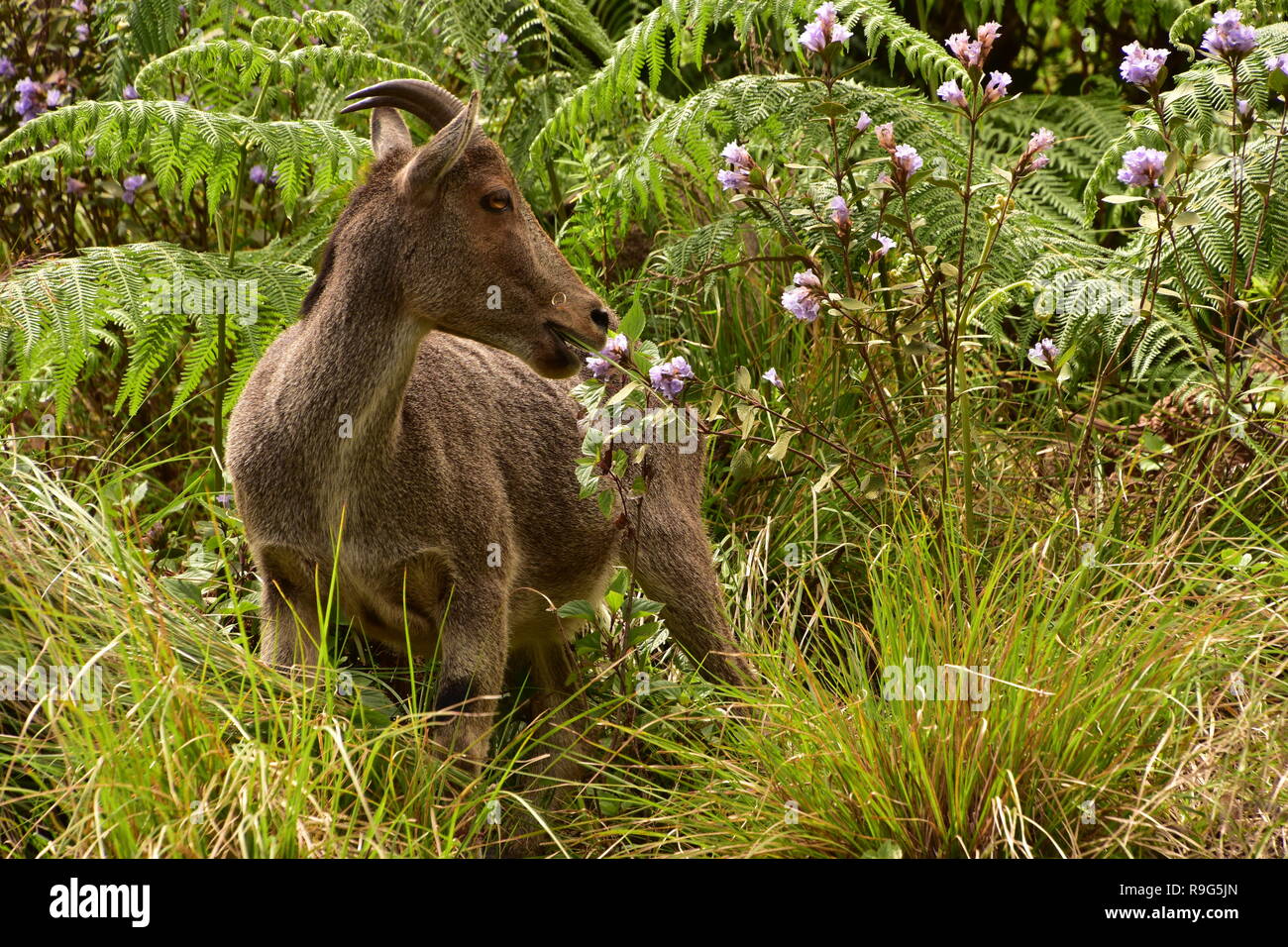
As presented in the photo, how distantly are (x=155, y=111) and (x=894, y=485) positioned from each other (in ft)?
9.45

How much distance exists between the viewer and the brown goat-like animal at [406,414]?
410 cm

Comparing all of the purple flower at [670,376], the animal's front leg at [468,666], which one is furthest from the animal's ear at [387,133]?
the animal's front leg at [468,666]

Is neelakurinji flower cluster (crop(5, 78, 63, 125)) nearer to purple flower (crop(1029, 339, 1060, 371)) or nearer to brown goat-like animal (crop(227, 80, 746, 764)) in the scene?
brown goat-like animal (crop(227, 80, 746, 764))

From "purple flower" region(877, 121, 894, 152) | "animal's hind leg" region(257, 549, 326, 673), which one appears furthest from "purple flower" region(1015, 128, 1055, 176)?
"animal's hind leg" region(257, 549, 326, 673)

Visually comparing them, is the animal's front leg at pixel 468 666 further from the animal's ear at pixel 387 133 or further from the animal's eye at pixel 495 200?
the animal's ear at pixel 387 133

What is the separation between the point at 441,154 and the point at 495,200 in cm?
22

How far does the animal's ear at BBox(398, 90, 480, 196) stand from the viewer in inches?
157

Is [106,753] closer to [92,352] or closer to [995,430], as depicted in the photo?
[92,352]

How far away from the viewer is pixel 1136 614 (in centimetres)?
416

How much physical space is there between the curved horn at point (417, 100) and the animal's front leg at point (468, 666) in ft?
4.60

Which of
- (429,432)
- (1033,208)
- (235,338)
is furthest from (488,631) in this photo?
(1033,208)

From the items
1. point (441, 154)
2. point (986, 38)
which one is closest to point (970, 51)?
point (986, 38)

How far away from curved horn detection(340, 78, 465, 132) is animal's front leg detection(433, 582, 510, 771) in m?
1.40
